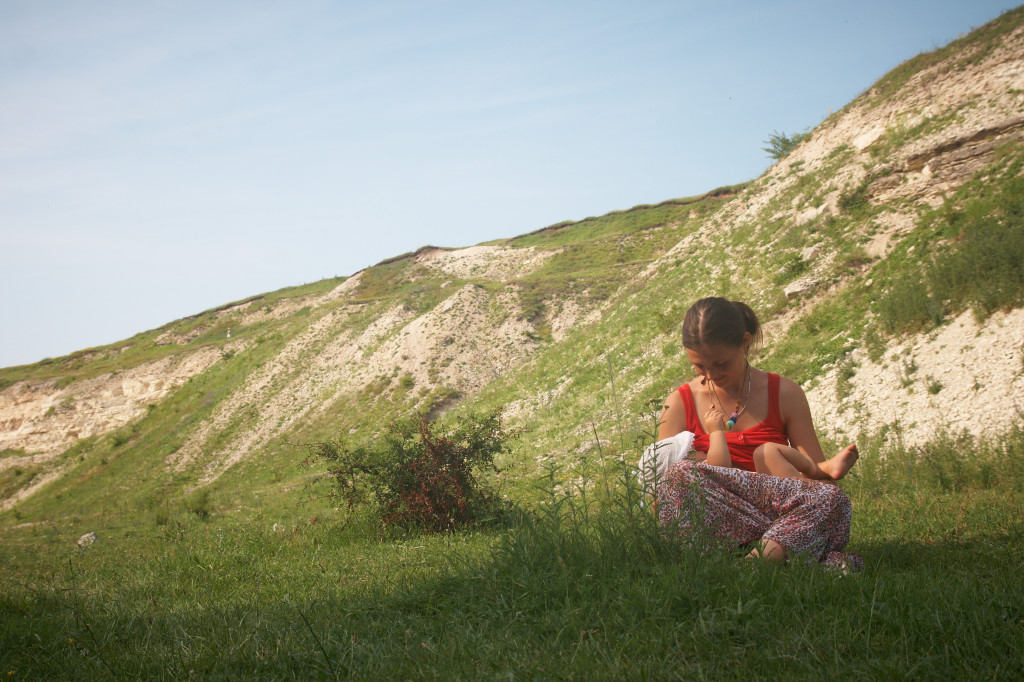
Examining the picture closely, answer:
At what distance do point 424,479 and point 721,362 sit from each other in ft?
15.9

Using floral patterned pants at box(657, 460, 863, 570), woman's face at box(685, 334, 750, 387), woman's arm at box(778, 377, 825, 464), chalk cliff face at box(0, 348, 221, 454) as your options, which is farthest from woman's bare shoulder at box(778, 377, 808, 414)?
chalk cliff face at box(0, 348, 221, 454)

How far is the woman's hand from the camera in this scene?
351cm

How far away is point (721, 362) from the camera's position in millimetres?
3502

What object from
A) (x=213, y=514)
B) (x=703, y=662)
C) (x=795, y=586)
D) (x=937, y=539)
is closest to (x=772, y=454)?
(x=795, y=586)

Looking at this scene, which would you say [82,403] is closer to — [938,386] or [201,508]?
[201,508]

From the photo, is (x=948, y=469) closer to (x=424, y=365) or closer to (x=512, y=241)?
(x=424, y=365)

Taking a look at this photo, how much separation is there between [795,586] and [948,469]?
15.6 feet

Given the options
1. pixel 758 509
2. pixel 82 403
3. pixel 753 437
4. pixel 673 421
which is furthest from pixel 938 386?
pixel 82 403

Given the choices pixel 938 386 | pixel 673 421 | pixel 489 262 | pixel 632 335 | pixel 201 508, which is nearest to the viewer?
pixel 673 421

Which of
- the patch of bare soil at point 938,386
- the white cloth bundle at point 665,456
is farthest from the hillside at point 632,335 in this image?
the white cloth bundle at point 665,456

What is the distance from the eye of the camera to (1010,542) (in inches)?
137

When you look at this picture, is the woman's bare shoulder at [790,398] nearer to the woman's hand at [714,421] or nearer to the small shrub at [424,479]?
the woman's hand at [714,421]

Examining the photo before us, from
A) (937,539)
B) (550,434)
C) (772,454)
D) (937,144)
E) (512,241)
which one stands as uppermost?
(512,241)

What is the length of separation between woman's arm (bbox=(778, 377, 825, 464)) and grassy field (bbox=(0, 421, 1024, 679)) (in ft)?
2.18
